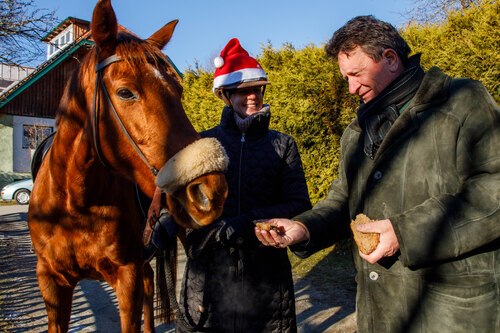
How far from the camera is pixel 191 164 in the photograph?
1.55 meters

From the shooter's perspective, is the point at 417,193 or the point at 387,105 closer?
the point at 417,193

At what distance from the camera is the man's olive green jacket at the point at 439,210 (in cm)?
126

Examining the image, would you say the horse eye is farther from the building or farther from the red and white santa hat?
the building

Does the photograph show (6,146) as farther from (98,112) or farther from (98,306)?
(98,112)

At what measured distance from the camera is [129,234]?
2668 mm

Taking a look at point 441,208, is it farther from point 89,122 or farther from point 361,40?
point 89,122

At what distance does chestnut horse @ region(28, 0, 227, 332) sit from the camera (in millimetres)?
1710

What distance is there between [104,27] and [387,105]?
1.32m

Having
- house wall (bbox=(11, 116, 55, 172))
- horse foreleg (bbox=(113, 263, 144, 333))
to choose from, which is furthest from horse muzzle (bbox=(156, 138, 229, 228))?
house wall (bbox=(11, 116, 55, 172))

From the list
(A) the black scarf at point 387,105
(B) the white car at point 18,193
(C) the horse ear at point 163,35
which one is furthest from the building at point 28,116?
(A) the black scarf at point 387,105

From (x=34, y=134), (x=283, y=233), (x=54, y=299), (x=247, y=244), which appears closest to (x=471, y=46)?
(x=247, y=244)

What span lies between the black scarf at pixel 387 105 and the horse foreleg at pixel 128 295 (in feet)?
5.86

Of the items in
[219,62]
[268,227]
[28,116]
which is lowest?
[268,227]

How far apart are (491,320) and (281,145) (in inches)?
51.3
